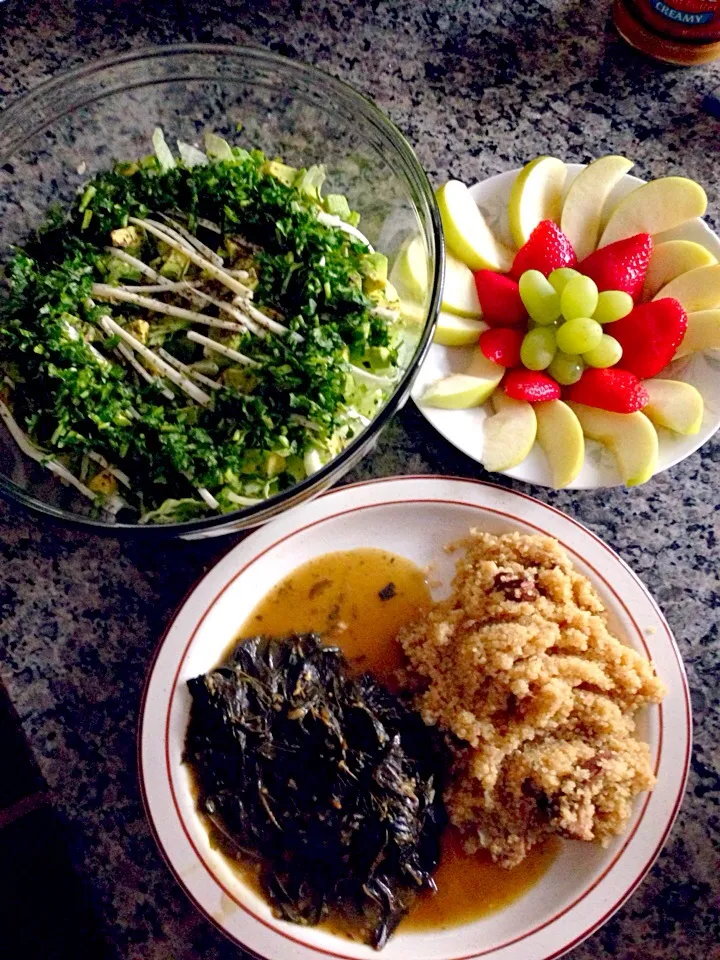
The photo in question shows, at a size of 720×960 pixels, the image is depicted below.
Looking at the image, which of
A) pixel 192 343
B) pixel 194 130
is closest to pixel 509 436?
pixel 192 343

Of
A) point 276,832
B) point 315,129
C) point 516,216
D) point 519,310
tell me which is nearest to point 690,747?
point 276,832

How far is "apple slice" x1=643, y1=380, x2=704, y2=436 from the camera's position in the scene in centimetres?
180

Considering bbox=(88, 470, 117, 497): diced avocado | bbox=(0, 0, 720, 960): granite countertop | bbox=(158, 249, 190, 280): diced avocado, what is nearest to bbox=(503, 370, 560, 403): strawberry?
bbox=(0, 0, 720, 960): granite countertop

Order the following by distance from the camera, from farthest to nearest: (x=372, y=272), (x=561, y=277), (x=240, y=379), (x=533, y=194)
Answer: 1. (x=533, y=194)
2. (x=561, y=277)
3. (x=372, y=272)
4. (x=240, y=379)

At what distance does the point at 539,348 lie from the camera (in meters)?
1.81

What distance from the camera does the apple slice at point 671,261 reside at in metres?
1.86

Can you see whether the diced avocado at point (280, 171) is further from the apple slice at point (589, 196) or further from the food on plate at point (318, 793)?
the food on plate at point (318, 793)

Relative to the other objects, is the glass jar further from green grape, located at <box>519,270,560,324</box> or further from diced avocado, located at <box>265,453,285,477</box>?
diced avocado, located at <box>265,453,285,477</box>

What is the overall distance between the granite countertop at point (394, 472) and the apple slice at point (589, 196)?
23 cm

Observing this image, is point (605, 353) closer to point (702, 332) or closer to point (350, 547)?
point (702, 332)

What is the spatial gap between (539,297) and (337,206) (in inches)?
19.0

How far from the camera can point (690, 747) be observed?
5.96 feet

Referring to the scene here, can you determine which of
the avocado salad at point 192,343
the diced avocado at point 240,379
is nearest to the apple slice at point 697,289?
the avocado salad at point 192,343

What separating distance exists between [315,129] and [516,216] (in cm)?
50
